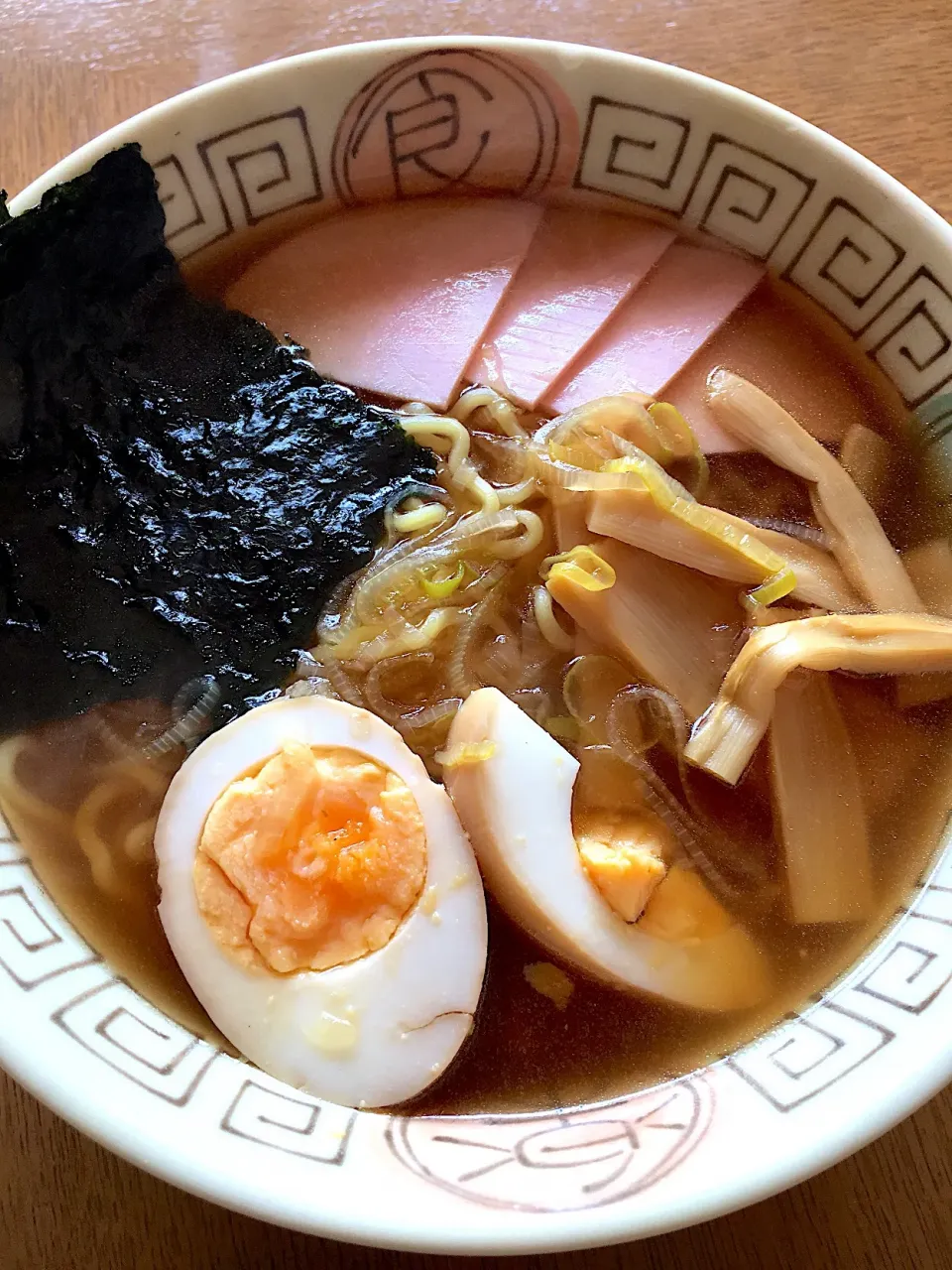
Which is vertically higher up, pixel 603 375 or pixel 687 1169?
pixel 603 375

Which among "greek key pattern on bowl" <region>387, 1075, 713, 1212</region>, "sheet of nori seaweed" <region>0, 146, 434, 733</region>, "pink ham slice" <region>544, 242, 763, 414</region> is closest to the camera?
"greek key pattern on bowl" <region>387, 1075, 713, 1212</region>

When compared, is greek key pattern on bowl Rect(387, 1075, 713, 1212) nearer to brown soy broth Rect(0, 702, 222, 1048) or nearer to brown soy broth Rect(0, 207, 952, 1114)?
brown soy broth Rect(0, 207, 952, 1114)

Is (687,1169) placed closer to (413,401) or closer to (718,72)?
(413,401)

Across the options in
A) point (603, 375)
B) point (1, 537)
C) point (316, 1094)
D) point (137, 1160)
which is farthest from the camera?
point (603, 375)

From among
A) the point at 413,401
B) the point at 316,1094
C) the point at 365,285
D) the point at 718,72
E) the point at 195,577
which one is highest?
the point at 718,72

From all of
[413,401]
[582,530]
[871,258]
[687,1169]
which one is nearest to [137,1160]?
[687,1169]

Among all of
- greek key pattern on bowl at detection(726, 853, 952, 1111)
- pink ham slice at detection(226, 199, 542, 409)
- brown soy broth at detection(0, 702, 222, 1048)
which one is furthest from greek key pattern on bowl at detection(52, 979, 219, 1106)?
pink ham slice at detection(226, 199, 542, 409)
